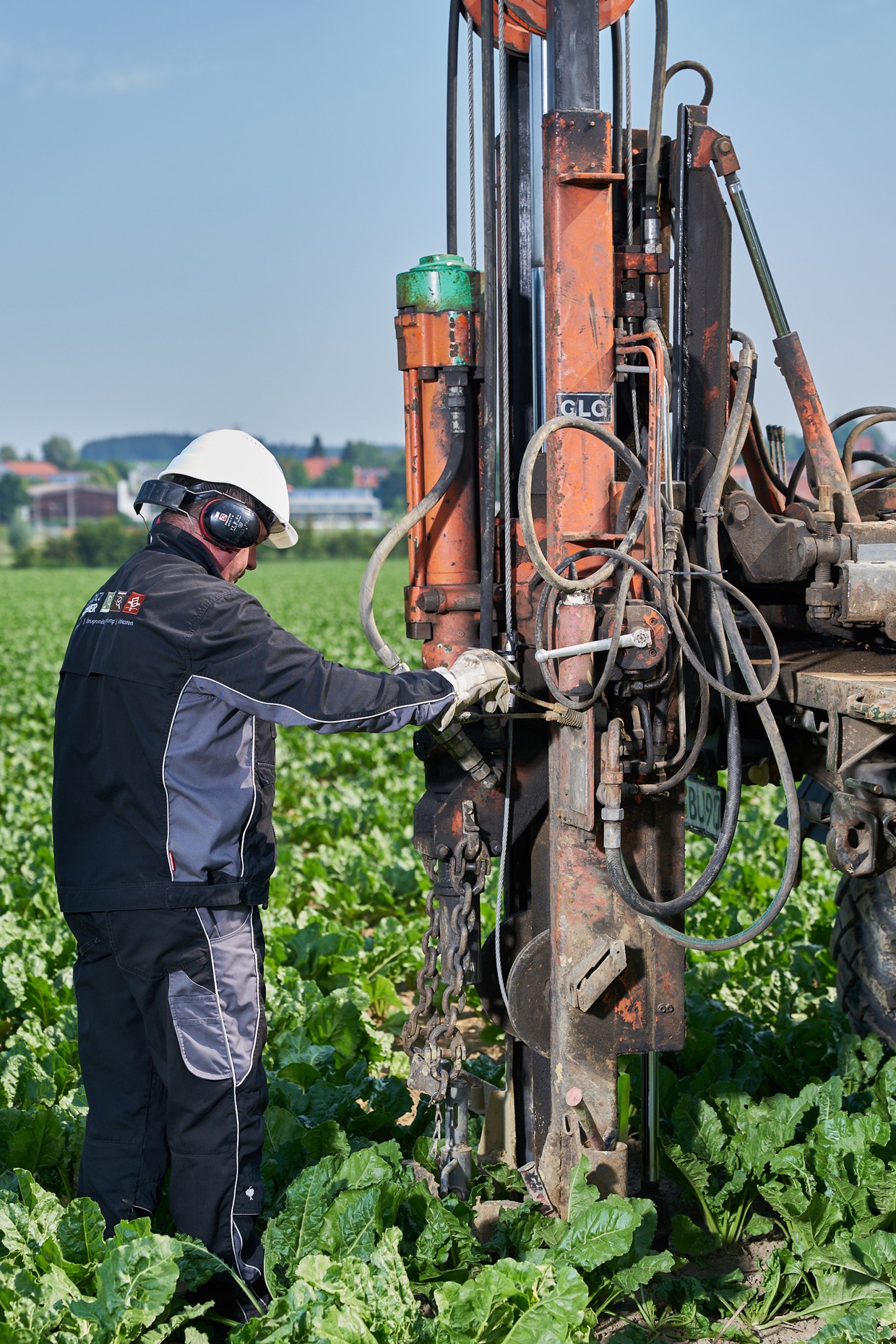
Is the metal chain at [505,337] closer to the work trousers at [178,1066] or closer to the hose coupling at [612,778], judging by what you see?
the hose coupling at [612,778]

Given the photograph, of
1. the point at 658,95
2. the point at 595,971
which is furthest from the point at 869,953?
the point at 658,95

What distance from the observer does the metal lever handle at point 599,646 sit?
122 inches

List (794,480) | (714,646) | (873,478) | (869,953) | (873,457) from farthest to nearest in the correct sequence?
1. (873,457)
2. (869,953)
3. (873,478)
4. (794,480)
5. (714,646)

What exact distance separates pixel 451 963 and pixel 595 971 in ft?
1.40

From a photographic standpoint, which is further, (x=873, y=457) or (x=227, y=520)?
(x=873, y=457)

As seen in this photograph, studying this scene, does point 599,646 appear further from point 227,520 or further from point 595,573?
point 227,520

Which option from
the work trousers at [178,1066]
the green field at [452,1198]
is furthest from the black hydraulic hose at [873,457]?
the work trousers at [178,1066]

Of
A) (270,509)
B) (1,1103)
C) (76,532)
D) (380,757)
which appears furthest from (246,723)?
(76,532)

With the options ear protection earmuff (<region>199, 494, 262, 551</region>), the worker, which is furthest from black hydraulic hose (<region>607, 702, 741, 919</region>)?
ear protection earmuff (<region>199, 494, 262, 551</region>)

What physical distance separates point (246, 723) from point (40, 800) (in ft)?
23.2

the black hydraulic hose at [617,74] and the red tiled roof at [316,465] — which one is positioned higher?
the red tiled roof at [316,465]

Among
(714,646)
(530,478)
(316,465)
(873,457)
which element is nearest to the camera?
(530,478)

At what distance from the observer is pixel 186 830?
128 inches

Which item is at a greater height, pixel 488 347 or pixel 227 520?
pixel 488 347
